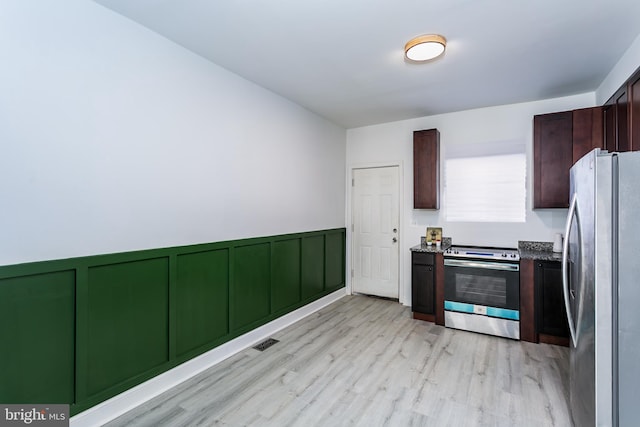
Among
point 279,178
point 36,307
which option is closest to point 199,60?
point 279,178

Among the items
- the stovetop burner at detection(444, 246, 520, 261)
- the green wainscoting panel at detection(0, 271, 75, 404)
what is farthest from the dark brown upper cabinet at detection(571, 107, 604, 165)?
the green wainscoting panel at detection(0, 271, 75, 404)

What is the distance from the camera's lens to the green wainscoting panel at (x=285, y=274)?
3680mm

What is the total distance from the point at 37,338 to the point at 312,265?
3001 mm

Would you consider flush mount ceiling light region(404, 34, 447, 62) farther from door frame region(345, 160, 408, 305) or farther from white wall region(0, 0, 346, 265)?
door frame region(345, 160, 408, 305)

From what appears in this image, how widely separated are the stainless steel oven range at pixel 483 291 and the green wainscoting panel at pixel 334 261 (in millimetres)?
1694

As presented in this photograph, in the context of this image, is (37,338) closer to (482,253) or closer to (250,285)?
(250,285)

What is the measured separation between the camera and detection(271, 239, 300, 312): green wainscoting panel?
12.1 ft

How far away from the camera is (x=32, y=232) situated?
1805mm

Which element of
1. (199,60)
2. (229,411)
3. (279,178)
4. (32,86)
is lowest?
(229,411)

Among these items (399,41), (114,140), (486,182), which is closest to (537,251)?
(486,182)

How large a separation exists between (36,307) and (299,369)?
1974 millimetres

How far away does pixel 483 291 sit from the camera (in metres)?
3.63

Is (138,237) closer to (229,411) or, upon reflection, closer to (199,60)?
(229,411)

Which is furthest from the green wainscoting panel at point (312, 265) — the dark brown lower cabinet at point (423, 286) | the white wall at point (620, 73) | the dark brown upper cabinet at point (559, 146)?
the white wall at point (620, 73)
